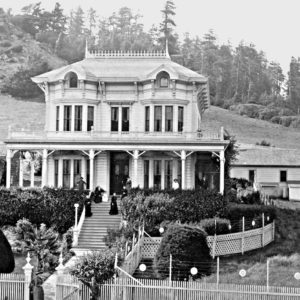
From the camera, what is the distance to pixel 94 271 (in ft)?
84.0

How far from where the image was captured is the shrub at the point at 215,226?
36812mm

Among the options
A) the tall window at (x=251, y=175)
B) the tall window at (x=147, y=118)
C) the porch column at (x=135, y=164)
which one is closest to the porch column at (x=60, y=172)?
the porch column at (x=135, y=164)

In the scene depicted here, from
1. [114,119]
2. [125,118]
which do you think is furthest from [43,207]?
[125,118]

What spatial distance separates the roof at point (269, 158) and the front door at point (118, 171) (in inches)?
906

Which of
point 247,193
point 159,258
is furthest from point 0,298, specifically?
point 247,193

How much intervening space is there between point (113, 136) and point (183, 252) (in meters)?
14.3

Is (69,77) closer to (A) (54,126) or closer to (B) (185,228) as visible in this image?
(A) (54,126)

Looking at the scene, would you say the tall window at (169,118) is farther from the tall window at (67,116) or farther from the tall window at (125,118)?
the tall window at (67,116)

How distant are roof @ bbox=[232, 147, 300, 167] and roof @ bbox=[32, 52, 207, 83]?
811 inches

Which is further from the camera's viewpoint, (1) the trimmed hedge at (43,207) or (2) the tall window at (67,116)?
(2) the tall window at (67,116)

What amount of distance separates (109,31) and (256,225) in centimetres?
16286

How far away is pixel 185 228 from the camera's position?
3259 cm

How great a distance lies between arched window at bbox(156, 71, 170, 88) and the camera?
45125 mm

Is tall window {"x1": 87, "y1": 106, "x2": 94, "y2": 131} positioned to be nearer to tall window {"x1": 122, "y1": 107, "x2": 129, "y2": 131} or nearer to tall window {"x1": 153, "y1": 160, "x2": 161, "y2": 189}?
tall window {"x1": 122, "y1": 107, "x2": 129, "y2": 131}
